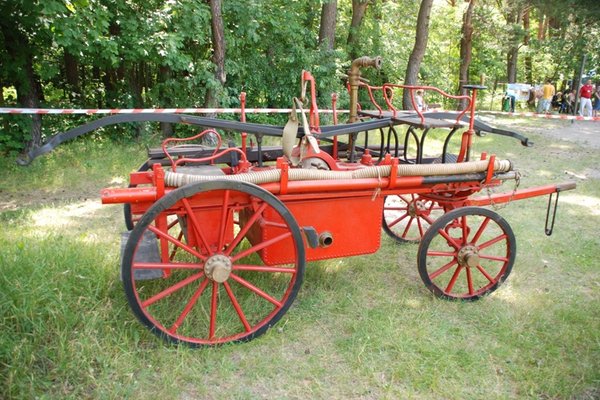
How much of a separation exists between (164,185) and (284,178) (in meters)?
0.69

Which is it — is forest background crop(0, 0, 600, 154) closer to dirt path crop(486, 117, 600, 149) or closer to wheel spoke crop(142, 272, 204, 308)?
dirt path crop(486, 117, 600, 149)

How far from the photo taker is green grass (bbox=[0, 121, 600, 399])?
2670mm

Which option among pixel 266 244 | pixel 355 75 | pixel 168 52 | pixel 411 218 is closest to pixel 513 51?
pixel 168 52

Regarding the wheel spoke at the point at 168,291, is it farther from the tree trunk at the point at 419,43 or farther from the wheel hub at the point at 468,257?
the tree trunk at the point at 419,43

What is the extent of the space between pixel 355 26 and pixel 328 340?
13.1 metres

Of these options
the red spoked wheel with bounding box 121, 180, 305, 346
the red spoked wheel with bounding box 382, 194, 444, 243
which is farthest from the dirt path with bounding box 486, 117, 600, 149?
the red spoked wheel with bounding box 121, 180, 305, 346

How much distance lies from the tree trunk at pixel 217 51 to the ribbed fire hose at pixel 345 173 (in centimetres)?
653

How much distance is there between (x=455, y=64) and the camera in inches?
861

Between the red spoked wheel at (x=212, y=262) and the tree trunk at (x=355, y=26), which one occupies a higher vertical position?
the tree trunk at (x=355, y=26)

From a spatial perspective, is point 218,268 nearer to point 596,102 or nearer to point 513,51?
point 596,102

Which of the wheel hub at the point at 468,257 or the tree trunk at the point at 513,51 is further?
the tree trunk at the point at 513,51

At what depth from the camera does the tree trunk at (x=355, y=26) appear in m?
14.5

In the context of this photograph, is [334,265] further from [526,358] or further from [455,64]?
[455,64]

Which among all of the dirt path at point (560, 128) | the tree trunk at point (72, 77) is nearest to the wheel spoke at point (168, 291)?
the tree trunk at point (72, 77)
